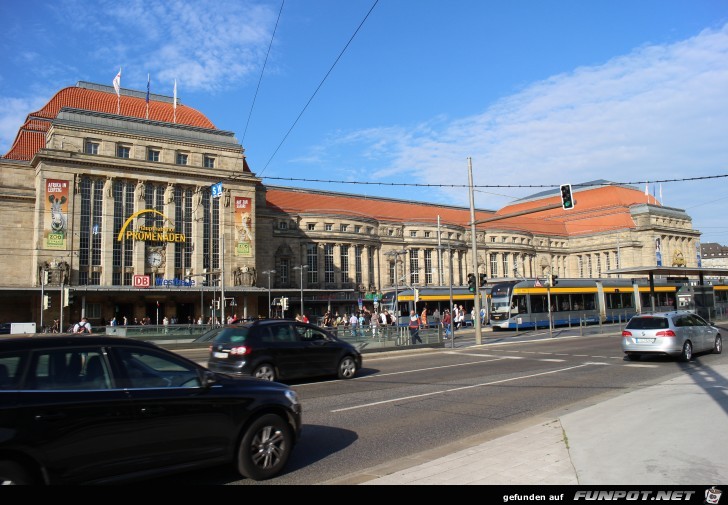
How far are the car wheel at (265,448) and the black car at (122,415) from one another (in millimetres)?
11

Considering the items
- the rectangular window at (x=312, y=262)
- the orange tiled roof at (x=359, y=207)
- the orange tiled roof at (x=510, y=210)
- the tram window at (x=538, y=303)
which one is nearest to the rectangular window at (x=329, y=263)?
the rectangular window at (x=312, y=262)

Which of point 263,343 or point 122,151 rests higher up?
point 122,151

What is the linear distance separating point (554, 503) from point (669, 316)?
15.6 m

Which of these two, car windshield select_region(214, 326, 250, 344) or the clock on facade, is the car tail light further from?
the clock on facade

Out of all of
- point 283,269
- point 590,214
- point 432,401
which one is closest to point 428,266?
point 283,269

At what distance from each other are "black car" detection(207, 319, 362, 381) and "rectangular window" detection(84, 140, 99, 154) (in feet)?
165

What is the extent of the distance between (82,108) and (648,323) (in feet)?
208

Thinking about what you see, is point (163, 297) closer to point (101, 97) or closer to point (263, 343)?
point (101, 97)

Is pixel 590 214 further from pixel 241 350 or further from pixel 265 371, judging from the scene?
pixel 241 350

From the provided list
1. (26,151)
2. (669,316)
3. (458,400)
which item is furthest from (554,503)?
(26,151)

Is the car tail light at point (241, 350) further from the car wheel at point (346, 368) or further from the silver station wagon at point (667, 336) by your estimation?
the silver station wagon at point (667, 336)

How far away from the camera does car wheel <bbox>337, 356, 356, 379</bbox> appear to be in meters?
14.6

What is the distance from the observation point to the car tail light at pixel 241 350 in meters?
12.5

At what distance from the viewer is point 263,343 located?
42.1 feet
